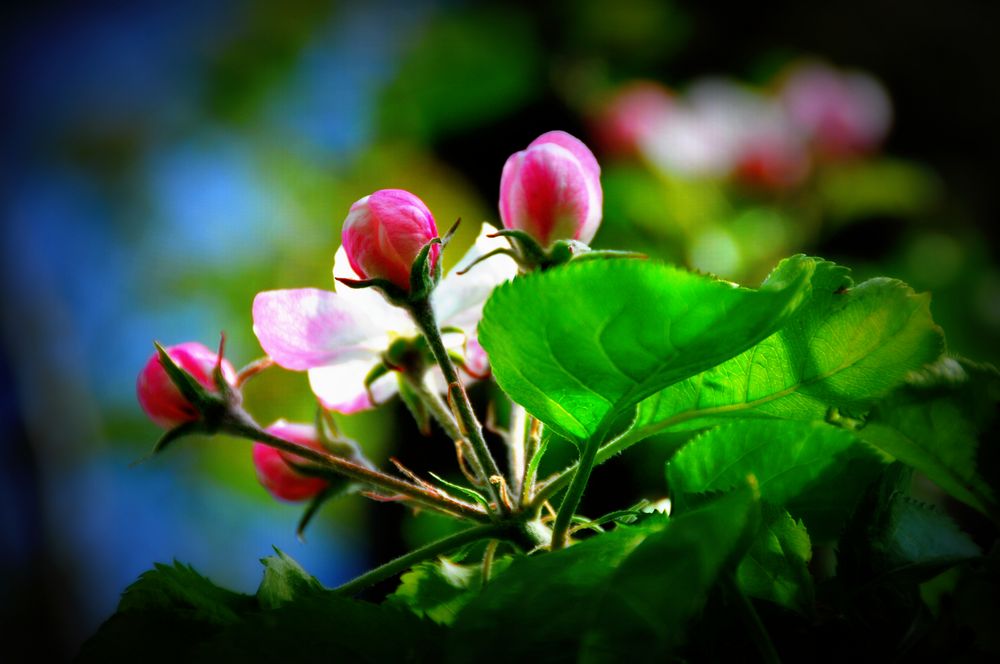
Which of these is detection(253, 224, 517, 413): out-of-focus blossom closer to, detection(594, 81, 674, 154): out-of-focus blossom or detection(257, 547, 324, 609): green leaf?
detection(257, 547, 324, 609): green leaf

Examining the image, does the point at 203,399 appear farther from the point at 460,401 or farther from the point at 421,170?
the point at 421,170

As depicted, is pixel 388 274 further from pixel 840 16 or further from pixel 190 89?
pixel 190 89

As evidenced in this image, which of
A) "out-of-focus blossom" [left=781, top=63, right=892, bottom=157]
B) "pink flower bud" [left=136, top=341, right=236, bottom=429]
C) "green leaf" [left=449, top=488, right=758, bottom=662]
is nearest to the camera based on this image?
"green leaf" [left=449, top=488, right=758, bottom=662]

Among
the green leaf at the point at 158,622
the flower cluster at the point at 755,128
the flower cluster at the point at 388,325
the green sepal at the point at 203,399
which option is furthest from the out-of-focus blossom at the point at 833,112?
the green leaf at the point at 158,622

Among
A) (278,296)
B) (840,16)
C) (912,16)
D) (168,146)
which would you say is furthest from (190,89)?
(278,296)

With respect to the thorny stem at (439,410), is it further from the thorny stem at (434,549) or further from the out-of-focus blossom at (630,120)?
the out-of-focus blossom at (630,120)

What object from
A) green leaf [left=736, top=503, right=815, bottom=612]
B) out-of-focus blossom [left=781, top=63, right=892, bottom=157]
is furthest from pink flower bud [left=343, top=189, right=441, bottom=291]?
out-of-focus blossom [left=781, top=63, right=892, bottom=157]

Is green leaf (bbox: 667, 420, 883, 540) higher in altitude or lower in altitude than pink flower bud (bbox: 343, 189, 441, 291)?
lower

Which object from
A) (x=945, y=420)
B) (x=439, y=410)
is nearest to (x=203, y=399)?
(x=439, y=410)
